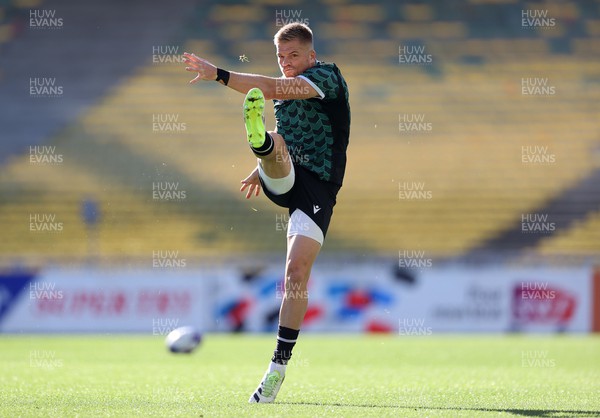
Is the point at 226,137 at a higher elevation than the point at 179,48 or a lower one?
lower

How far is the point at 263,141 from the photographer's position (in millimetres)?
4980

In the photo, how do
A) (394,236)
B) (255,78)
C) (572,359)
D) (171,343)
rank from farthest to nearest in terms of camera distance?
(394,236)
(171,343)
(572,359)
(255,78)

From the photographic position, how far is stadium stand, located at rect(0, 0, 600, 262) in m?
17.3

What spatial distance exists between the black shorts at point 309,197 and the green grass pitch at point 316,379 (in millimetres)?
990

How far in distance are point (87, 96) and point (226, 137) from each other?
115 inches

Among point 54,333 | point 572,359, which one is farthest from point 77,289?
point 572,359

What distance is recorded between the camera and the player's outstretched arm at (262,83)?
189 inches

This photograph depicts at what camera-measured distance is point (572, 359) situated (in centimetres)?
965

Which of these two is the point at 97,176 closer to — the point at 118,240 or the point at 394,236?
the point at 118,240
